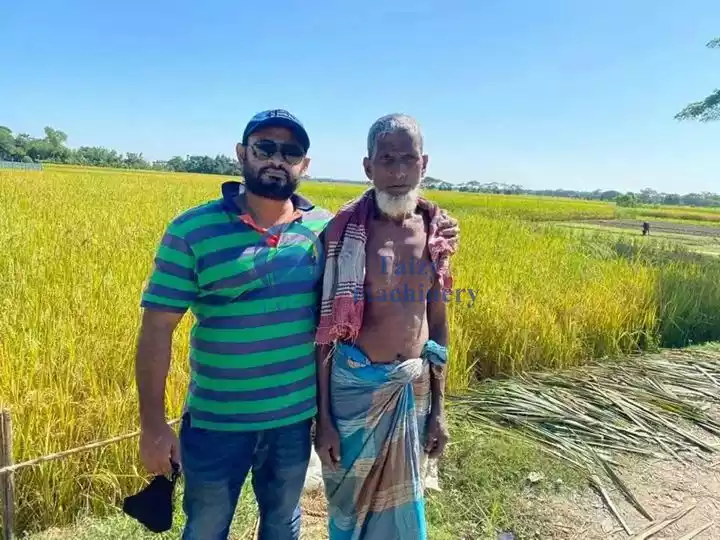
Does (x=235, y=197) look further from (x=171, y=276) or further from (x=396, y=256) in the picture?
(x=396, y=256)

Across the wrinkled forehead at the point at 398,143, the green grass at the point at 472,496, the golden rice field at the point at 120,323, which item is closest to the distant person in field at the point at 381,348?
the wrinkled forehead at the point at 398,143

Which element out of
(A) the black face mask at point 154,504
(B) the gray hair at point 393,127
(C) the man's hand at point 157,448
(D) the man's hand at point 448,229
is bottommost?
(A) the black face mask at point 154,504

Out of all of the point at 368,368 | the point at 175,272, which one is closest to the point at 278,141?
the point at 175,272

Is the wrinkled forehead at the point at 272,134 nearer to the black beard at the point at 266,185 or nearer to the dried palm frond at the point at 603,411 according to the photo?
the black beard at the point at 266,185

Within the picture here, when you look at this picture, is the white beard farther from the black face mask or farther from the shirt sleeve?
the black face mask

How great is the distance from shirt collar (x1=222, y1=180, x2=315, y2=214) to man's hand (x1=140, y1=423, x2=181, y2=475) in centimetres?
63

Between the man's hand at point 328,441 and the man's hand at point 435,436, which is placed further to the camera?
the man's hand at point 435,436

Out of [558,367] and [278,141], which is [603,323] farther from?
[278,141]

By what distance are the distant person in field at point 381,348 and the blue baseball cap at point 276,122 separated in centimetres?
27

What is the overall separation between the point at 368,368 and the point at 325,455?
31 cm

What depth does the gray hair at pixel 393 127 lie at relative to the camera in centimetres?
162

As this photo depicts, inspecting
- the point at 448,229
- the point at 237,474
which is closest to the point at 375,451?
the point at 237,474

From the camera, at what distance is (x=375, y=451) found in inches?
66.2

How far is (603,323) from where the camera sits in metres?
4.52
